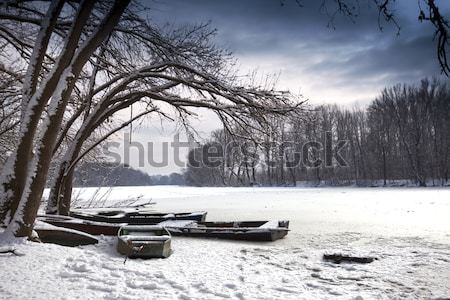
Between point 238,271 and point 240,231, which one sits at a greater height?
point 240,231

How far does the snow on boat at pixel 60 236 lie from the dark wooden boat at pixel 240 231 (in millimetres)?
3616

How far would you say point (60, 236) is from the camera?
8359 millimetres

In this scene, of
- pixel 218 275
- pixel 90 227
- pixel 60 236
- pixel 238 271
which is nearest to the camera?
pixel 218 275

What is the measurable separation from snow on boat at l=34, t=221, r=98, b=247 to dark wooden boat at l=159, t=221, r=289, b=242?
362 centimetres

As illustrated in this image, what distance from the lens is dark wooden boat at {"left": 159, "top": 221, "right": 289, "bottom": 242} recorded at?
11297 mm

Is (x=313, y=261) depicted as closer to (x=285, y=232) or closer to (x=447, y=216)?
(x=285, y=232)

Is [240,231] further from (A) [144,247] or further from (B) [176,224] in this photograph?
(A) [144,247]

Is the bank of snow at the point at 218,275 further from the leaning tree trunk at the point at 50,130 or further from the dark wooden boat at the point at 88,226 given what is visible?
the dark wooden boat at the point at 88,226

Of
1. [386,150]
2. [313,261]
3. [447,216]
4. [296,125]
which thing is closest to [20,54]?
[296,125]

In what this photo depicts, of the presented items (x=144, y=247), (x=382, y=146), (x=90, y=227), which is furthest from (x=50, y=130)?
(x=382, y=146)

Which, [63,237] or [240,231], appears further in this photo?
[240,231]

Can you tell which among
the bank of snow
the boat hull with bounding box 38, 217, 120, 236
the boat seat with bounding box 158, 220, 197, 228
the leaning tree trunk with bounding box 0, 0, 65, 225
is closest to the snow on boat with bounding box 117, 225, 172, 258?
the bank of snow

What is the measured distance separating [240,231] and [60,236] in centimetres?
516

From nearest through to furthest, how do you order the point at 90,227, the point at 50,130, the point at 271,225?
the point at 50,130 < the point at 90,227 < the point at 271,225
